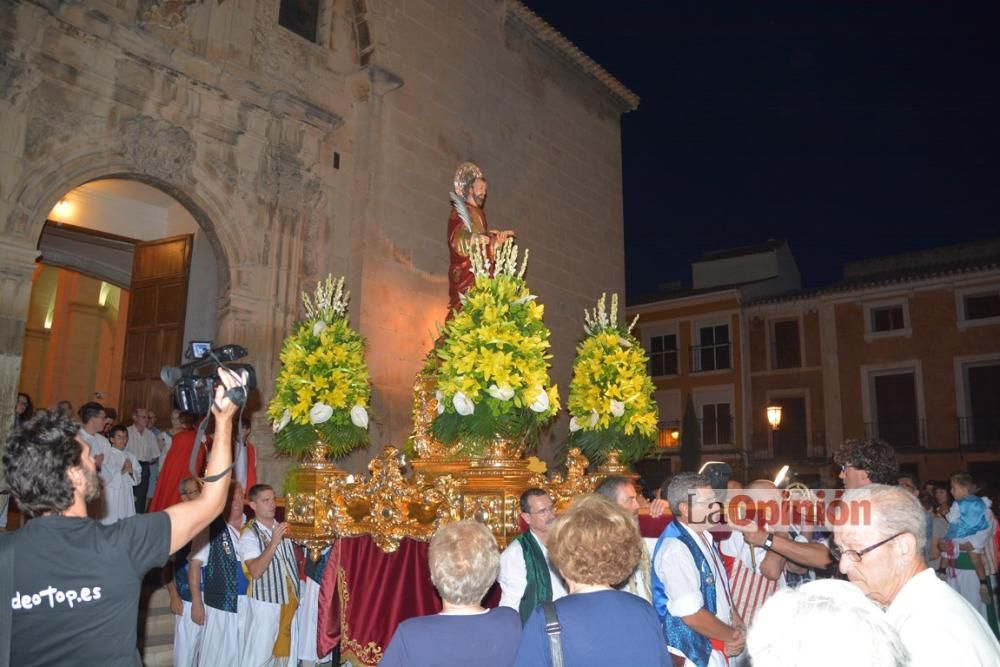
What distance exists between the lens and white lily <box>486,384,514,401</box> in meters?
5.10

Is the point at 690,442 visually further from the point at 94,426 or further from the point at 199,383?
the point at 199,383

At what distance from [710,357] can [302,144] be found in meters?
21.9

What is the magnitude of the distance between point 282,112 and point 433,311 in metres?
3.70

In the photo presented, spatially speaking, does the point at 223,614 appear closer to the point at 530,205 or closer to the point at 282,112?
the point at 282,112

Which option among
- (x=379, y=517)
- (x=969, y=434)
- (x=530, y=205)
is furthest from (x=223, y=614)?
(x=969, y=434)

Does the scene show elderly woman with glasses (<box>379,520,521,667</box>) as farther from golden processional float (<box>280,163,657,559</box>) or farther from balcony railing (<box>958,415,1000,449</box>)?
balcony railing (<box>958,415,1000,449</box>)

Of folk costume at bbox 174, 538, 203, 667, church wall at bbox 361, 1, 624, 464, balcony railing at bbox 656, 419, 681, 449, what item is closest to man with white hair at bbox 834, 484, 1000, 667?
folk costume at bbox 174, 538, 203, 667

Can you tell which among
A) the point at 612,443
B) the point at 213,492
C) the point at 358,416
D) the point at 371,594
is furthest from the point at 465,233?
the point at 213,492

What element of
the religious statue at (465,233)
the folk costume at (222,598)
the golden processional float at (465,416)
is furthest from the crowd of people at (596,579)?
the religious statue at (465,233)

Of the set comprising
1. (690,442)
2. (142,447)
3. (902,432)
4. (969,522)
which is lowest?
(969,522)

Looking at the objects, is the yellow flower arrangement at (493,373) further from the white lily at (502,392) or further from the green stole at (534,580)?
the green stole at (534,580)

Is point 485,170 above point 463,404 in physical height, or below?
above

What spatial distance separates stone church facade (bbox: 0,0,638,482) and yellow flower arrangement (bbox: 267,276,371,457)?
3636mm

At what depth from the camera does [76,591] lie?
2238mm
